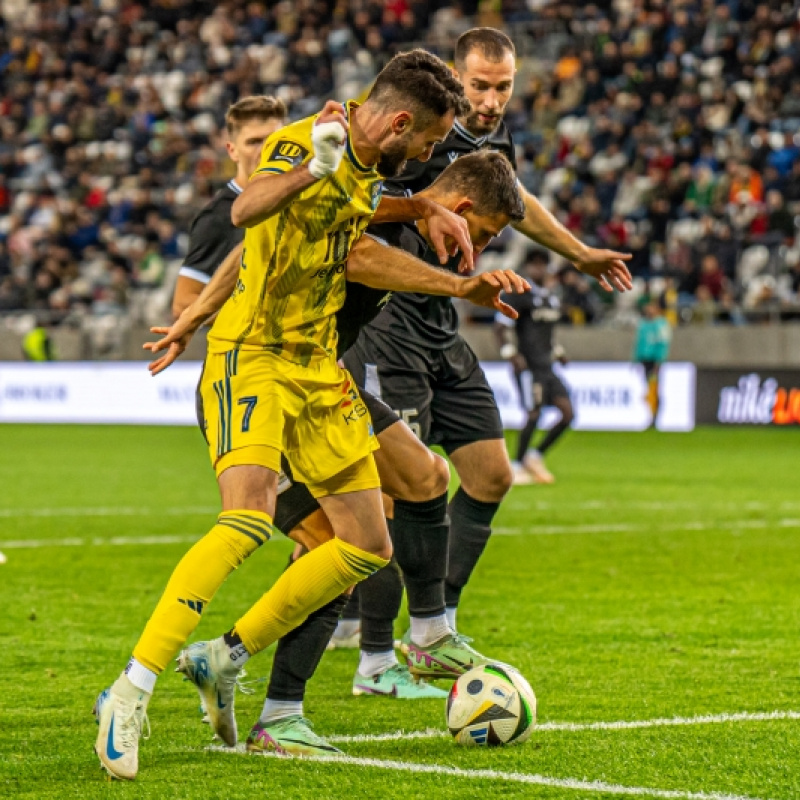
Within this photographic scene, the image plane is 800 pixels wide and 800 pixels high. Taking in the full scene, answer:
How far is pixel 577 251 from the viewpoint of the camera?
643cm

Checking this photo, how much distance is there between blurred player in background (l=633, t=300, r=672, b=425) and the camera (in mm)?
22672

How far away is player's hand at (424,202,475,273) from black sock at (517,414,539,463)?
32.8 feet

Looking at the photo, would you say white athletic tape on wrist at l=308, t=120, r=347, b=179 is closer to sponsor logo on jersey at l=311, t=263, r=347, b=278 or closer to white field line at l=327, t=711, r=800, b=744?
sponsor logo on jersey at l=311, t=263, r=347, b=278

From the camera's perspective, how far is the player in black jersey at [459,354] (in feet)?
20.9

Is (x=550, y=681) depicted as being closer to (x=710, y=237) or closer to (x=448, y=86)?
(x=448, y=86)

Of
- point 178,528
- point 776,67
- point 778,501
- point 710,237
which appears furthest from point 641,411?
point 178,528

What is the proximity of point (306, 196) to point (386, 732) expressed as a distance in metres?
1.79

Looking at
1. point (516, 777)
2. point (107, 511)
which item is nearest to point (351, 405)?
point (516, 777)

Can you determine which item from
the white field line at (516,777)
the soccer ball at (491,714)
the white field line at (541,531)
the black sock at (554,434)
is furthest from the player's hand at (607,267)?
the black sock at (554,434)

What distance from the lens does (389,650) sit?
6.04 metres

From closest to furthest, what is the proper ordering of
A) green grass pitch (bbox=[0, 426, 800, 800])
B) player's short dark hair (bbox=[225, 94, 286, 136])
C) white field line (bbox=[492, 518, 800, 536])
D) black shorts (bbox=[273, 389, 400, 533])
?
green grass pitch (bbox=[0, 426, 800, 800]) → black shorts (bbox=[273, 389, 400, 533]) → player's short dark hair (bbox=[225, 94, 286, 136]) → white field line (bbox=[492, 518, 800, 536])

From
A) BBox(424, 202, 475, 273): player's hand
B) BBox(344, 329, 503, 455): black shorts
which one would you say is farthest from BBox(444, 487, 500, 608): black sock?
BBox(424, 202, 475, 273): player's hand

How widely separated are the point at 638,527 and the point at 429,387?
568 cm

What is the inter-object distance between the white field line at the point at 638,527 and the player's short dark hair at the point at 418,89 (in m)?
6.88
